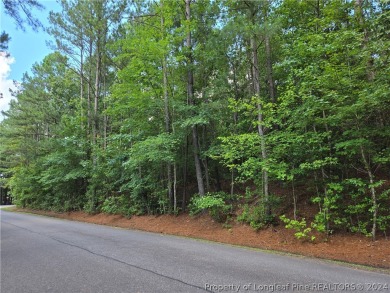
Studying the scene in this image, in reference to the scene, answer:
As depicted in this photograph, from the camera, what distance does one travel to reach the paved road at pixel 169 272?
411 cm

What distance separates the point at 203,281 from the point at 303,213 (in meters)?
5.54

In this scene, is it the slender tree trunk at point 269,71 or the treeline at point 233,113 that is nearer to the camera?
the treeline at point 233,113

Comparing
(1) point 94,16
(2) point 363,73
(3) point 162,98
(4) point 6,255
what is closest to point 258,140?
(2) point 363,73

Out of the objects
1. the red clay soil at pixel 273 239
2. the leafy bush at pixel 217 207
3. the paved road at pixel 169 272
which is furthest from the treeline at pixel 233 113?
Result: the paved road at pixel 169 272

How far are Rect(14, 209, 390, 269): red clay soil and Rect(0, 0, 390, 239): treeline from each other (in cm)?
45

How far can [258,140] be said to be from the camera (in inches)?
345

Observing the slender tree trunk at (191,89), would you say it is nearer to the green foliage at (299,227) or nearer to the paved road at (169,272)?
the green foliage at (299,227)

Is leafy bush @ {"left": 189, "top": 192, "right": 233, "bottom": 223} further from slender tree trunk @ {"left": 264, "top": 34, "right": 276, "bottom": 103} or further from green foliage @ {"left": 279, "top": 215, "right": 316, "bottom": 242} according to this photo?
slender tree trunk @ {"left": 264, "top": 34, "right": 276, "bottom": 103}

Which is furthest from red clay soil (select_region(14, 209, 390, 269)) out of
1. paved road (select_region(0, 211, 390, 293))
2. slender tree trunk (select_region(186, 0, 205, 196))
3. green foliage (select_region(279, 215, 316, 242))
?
slender tree trunk (select_region(186, 0, 205, 196))

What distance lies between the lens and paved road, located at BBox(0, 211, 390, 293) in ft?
13.5

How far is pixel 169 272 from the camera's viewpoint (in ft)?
15.7

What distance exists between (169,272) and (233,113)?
344 inches

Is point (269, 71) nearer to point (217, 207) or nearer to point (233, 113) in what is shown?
point (233, 113)

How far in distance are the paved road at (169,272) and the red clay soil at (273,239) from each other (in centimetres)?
77
